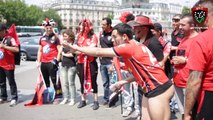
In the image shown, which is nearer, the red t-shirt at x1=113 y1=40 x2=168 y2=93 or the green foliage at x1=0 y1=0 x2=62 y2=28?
the red t-shirt at x1=113 y1=40 x2=168 y2=93

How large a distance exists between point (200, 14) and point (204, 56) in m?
0.40

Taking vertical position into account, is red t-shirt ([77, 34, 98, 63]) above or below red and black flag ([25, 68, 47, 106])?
above

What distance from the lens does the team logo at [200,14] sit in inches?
102

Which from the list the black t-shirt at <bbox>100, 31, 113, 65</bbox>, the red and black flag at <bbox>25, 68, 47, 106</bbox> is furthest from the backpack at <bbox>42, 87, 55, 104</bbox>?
the black t-shirt at <bbox>100, 31, 113, 65</bbox>

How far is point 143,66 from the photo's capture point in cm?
349

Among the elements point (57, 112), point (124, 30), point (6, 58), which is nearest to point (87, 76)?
point (57, 112)

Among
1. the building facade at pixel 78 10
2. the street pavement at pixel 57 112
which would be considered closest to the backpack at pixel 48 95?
the street pavement at pixel 57 112

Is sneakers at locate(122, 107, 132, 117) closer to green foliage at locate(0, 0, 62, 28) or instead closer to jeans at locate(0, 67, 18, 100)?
jeans at locate(0, 67, 18, 100)

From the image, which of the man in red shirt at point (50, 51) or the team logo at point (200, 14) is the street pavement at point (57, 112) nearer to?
the man in red shirt at point (50, 51)

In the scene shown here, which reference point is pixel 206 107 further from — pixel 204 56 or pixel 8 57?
pixel 8 57

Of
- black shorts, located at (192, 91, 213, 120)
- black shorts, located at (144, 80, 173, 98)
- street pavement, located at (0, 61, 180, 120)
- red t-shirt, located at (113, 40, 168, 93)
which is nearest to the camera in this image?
black shorts, located at (192, 91, 213, 120)

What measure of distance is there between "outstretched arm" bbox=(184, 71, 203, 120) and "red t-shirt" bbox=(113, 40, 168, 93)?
877mm

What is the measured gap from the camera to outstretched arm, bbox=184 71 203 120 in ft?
8.40

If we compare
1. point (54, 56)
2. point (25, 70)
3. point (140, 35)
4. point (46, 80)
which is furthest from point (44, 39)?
point (25, 70)
